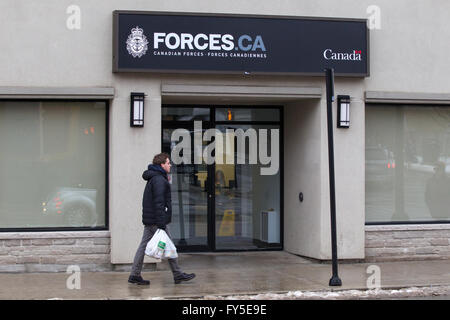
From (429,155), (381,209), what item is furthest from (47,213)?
(429,155)

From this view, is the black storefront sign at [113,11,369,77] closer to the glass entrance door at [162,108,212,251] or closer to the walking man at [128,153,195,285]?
the glass entrance door at [162,108,212,251]

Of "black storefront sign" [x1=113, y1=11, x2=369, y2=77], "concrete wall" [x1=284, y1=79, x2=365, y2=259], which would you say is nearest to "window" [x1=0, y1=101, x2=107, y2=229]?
"black storefront sign" [x1=113, y1=11, x2=369, y2=77]

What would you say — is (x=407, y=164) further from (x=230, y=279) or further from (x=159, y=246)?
(x=159, y=246)

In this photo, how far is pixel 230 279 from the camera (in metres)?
10.9

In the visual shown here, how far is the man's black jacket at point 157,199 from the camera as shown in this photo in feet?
33.4

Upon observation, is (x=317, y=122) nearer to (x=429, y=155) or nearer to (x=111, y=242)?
(x=429, y=155)

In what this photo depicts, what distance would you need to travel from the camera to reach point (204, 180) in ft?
44.3

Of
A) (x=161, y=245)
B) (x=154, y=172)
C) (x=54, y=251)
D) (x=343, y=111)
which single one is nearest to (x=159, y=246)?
(x=161, y=245)

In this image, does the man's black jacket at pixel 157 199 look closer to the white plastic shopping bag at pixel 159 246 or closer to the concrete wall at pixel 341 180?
the white plastic shopping bag at pixel 159 246

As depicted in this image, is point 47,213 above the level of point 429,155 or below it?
below

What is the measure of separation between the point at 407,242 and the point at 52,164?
6487mm

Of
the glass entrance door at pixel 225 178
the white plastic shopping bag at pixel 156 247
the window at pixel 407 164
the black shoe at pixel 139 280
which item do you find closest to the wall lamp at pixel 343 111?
the window at pixel 407 164

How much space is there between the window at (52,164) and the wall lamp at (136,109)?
61 centimetres
